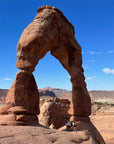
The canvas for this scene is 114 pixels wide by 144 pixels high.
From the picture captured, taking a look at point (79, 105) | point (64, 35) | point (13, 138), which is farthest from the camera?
point (64, 35)

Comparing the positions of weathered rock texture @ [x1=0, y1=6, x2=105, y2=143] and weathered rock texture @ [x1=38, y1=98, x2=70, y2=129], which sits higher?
weathered rock texture @ [x1=0, y1=6, x2=105, y2=143]

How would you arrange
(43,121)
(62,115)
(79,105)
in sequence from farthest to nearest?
(62,115)
(43,121)
(79,105)

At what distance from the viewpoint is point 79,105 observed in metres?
7.92

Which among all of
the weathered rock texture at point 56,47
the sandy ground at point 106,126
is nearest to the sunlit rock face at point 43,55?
the weathered rock texture at point 56,47

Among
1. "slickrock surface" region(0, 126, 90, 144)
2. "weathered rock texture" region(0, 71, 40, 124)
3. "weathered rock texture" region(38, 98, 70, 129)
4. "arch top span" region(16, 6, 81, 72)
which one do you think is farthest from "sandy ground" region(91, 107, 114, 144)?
"slickrock surface" region(0, 126, 90, 144)

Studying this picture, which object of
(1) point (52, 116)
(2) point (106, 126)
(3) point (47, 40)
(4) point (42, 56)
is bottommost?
(2) point (106, 126)

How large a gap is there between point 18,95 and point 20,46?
2.08m

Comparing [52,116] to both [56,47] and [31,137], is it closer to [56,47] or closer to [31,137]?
[56,47]

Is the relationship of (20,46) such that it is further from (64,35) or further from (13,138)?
(13,138)

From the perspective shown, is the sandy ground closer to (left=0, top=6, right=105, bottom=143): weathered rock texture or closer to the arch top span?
(left=0, top=6, right=105, bottom=143): weathered rock texture

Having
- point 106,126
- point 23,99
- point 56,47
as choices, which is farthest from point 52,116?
point 23,99

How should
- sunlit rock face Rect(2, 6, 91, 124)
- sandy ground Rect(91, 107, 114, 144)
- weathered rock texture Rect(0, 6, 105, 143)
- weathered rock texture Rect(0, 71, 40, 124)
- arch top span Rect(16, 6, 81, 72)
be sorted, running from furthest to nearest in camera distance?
sandy ground Rect(91, 107, 114, 144)
arch top span Rect(16, 6, 81, 72)
sunlit rock face Rect(2, 6, 91, 124)
weathered rock texture Rect(0, 6, 105, 143)
weathered rock texture Rect(0, 71, 40, 124)

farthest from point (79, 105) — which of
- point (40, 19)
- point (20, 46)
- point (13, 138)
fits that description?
point (13, 138)

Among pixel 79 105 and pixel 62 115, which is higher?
pixel 79 105
